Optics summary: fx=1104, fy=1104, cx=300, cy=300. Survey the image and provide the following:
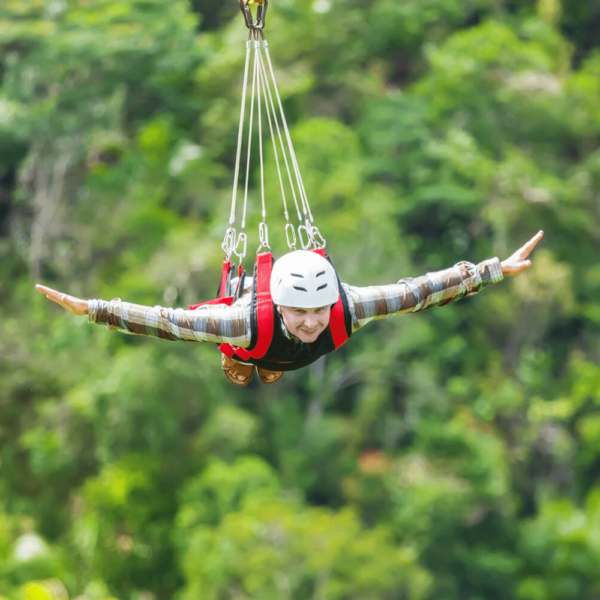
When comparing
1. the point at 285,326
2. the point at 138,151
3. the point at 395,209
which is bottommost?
the point at 285,326

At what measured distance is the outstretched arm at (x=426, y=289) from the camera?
4.50 m

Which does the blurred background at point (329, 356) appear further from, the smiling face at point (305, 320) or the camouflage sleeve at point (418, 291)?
the smiling face at point (305, 320)

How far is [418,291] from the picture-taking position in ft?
14.8

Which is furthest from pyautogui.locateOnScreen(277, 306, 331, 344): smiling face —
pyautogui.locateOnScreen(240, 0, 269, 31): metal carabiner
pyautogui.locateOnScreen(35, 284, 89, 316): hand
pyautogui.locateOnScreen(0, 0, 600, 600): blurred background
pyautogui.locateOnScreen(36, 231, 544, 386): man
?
pyautogui.locateOnScreen(0, 0, 600, 600): blurred background

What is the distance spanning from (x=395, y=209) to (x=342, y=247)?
3.80 meters

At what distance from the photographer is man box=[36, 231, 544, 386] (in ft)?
13.8

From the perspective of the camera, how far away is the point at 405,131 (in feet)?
76.8

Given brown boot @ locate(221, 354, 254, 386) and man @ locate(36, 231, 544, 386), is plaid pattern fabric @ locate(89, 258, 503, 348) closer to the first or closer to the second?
man @ locate(36, 231, 544, 386)

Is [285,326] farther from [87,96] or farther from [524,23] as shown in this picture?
[524,23]

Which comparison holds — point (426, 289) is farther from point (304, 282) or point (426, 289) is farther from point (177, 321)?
point (177, 321)

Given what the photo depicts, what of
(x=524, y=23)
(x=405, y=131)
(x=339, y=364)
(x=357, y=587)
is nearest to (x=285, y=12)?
(x=405, y=131)

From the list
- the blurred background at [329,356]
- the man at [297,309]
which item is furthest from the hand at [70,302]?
the blurred background at [329,356]

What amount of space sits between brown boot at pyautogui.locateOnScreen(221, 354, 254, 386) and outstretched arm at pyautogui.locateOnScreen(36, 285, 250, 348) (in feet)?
2.59

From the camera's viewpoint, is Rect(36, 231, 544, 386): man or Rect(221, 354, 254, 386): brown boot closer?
Rect(36, 231, 544, 386): man
